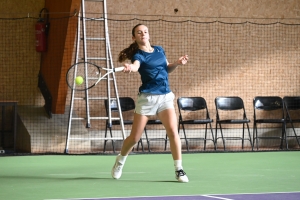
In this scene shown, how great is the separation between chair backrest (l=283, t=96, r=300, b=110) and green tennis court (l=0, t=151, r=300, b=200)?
2.42 meters

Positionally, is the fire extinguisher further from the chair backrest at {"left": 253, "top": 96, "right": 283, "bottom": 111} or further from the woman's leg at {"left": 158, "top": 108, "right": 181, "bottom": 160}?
the woman's leg at {"left": 158, "top": 108, "right": 181, "bottom": 160}

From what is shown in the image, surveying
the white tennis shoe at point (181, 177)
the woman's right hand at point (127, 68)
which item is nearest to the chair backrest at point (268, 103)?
the white tennis shoe at point (181, 177)

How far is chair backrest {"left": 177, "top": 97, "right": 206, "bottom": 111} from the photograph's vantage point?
1053 centimetres

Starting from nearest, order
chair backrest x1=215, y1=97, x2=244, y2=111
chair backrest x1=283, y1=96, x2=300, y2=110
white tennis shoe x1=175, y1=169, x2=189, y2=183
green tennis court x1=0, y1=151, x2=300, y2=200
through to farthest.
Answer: green tennis court x1=0, y1=151, x2=300, y2=200 → white tennis shoe x1=175, y1=169, x2=189, y2=183 → chair backrest x1=215, y1=97, x2=244, y2=111 → chair backrest x1=283, y1=96, x2=300, y2=110

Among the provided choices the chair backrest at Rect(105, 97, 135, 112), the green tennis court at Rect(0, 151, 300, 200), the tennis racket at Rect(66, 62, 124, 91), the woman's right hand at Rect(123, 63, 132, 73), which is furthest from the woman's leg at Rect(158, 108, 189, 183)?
the chair backrest at Rect(105, 97, 135, 112)

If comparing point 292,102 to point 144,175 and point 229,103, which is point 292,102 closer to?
point 229,103

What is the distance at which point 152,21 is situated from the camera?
36.1 feet

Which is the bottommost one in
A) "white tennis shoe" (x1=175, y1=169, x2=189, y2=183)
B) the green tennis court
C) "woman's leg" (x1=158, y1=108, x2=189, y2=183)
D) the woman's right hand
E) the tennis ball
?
the green tennis court

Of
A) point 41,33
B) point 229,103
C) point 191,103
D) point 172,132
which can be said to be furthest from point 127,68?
point 229,103

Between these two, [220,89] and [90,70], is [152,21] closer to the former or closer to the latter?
[220,89]

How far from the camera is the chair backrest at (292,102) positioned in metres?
11.2

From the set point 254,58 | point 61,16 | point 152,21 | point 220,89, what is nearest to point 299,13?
point 254,58

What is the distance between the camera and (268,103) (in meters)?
11.0

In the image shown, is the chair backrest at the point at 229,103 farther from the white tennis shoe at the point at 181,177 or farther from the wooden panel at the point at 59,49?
the white tennis shoe at the point at 181,177
